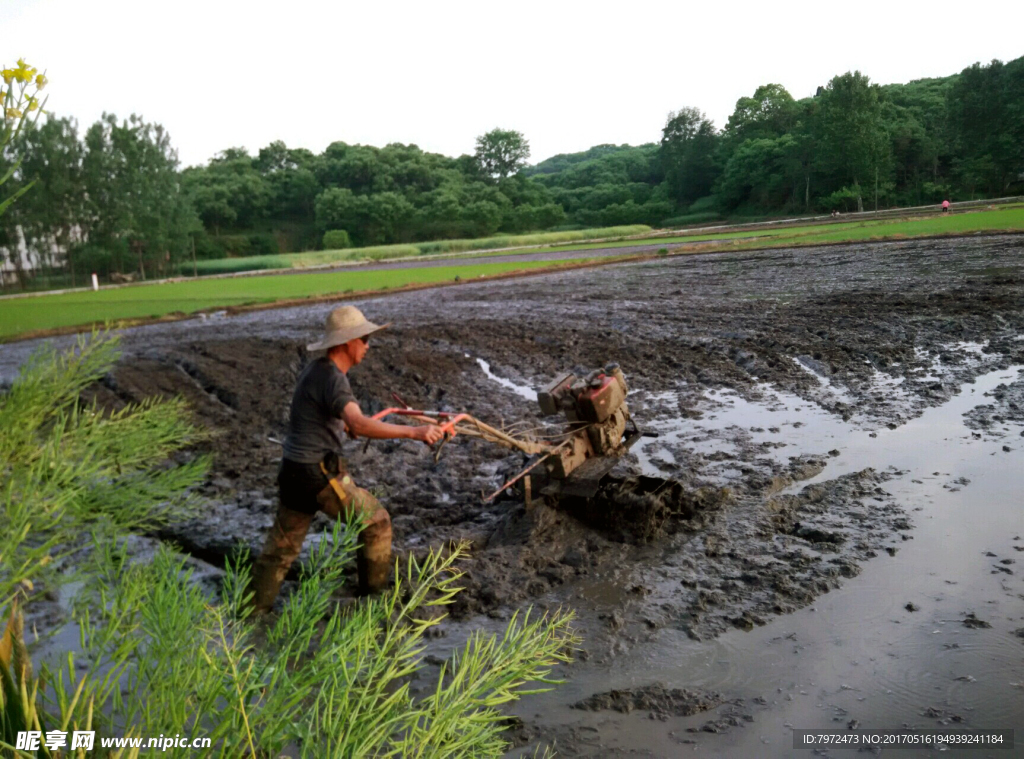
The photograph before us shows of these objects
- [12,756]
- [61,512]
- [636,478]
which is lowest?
[636,478]

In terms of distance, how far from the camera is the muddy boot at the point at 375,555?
17.5 ft

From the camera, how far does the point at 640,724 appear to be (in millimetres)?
4102

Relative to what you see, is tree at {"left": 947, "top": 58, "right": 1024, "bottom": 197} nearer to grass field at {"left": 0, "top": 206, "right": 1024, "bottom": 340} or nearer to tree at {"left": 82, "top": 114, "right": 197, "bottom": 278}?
grass field at {"left": 0, "top": 206, "right": 1024, "bottom": 340}

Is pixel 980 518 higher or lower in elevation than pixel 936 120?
lower

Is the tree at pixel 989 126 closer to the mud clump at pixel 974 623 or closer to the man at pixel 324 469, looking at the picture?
the mud clump at pixel 974 623

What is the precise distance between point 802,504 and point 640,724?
3157mm

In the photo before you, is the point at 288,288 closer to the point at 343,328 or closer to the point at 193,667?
the point at 343,328

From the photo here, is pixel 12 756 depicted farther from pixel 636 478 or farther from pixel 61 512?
pixel 636 478

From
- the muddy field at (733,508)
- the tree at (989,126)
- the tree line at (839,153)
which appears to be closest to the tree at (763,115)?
the tree line at (839,153)

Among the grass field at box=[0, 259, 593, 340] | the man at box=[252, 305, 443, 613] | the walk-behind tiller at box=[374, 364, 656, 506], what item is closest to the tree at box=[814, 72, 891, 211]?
the grass field at box=[0, 259, 593, 340]

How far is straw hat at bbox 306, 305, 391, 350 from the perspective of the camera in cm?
517

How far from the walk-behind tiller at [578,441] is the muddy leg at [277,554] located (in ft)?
4.51

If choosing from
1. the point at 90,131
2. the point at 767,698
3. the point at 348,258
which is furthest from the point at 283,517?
the point at 90,131

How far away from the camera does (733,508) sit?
264 inches
